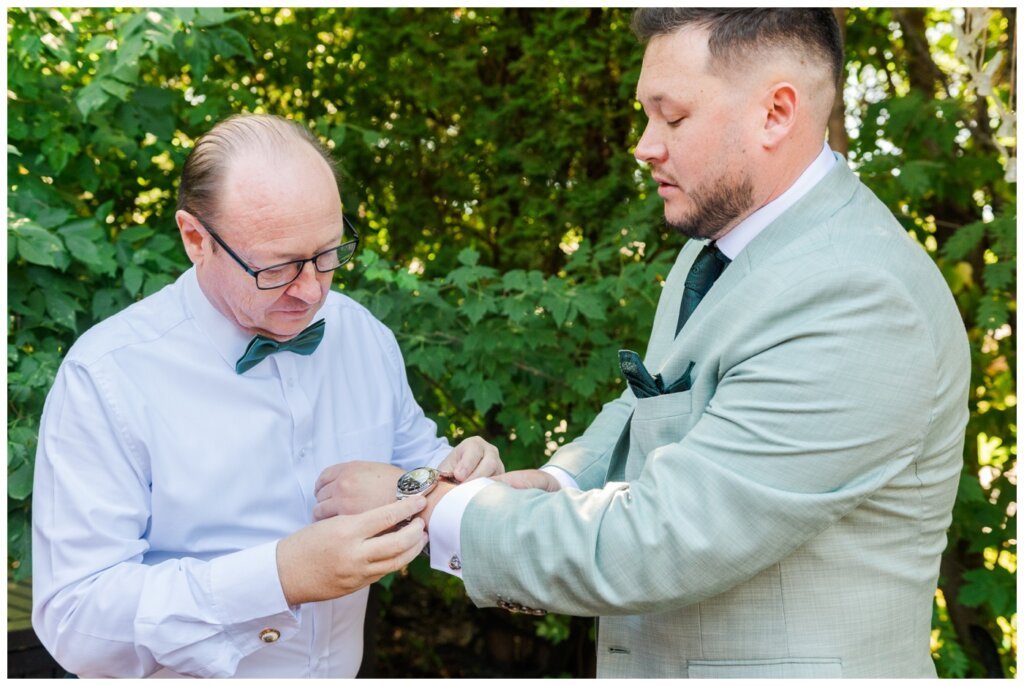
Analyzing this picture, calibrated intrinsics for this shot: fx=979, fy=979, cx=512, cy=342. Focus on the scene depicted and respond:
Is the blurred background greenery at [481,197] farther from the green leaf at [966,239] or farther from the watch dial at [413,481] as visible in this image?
the watch dial at [413,481]

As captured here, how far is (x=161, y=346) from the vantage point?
2.32 m

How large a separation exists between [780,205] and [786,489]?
68cm

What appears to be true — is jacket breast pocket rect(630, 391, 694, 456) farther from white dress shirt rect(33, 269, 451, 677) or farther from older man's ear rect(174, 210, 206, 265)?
older man's ear rect(174, 210, 206, 265)

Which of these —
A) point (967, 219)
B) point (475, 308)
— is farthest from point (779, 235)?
point (967, 219)

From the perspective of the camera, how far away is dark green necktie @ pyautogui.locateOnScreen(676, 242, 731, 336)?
2.40 m

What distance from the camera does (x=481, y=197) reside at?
5754mm

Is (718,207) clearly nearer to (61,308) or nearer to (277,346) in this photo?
(277,346)

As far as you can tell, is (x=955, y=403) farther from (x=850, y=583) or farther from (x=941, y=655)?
(x=941, y=655)

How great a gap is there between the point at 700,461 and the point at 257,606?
1.00m

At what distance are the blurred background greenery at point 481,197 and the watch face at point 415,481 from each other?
1256 mm

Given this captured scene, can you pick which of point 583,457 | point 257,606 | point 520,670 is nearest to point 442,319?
point 583,457

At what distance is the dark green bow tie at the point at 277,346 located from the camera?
236 cm

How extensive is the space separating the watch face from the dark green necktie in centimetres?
76

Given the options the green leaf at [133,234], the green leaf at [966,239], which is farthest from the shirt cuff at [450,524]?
the green leaf at [966,239]
